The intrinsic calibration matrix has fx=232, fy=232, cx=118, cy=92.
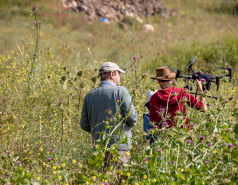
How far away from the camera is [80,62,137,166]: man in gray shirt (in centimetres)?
257

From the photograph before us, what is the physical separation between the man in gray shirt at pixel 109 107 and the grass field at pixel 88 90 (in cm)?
19

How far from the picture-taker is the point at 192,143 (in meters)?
2.18

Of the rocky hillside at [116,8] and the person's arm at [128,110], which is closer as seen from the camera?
the person's arm at [128,110]

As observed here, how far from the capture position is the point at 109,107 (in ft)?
8.62

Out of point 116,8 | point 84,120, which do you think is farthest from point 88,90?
point 116,8

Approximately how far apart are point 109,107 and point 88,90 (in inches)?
67.4

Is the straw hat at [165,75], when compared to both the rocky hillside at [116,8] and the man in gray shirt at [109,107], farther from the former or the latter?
the rocky hillside at [116,8]

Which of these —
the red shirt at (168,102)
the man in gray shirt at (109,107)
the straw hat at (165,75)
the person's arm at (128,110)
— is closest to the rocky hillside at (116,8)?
the straw hat at (165,75)

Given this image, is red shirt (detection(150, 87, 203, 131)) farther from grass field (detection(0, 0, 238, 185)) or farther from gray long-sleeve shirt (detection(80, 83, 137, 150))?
gray long-sleeve shirt (detection(80, 83, 137, 150))

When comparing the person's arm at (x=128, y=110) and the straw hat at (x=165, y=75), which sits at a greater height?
the straw hat at (x=165, y=75)

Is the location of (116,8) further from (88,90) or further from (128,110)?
(128,110)

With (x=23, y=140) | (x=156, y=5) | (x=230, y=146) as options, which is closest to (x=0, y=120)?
(x=23, y=140)

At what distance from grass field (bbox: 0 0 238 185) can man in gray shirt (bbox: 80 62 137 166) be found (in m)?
0.19

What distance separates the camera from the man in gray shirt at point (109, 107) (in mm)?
2572
